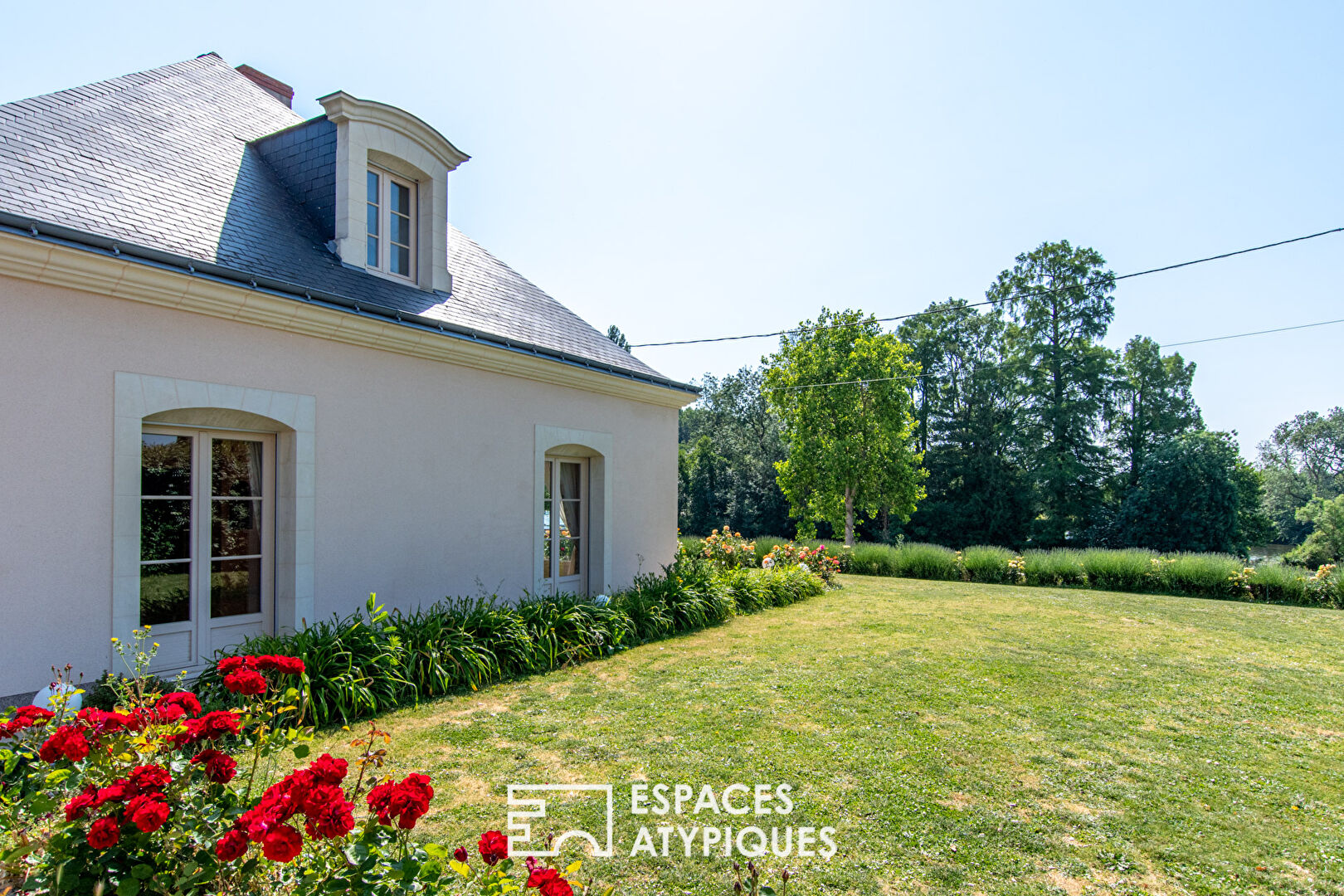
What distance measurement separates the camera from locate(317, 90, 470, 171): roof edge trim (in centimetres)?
721

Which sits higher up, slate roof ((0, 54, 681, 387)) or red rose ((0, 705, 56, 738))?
slate roof ((0, 54, 681, 387))

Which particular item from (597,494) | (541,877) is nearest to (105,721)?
(541,877)

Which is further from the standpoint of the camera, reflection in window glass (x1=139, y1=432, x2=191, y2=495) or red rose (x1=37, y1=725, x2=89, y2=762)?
reflection in window glass (x1=139, y1=432, x2=191, y2=495)

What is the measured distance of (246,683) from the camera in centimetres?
243

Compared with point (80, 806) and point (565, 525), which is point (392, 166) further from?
point (80, 806)

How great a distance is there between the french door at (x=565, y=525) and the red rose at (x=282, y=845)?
22.5 feet

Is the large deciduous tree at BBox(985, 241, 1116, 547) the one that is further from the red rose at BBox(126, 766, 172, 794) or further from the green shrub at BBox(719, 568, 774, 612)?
the red rose at BBox(126, 766, 172, 794)

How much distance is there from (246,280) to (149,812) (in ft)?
15.4

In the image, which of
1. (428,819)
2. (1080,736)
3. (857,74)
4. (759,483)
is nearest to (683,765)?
(428,819)

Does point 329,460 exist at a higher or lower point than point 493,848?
higher

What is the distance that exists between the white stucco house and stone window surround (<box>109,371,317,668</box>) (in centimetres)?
2

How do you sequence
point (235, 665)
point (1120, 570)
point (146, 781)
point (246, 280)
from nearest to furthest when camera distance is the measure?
point (146, 781) → point (235, 665) → point (246, 280) → point (1120, 570)

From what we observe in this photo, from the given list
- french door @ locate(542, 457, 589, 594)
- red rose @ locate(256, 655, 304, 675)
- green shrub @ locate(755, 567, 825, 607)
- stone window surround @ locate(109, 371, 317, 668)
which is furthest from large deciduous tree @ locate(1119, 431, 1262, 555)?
red rose @ locate(256, 655, 304, 675)

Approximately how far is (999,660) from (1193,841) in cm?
409
